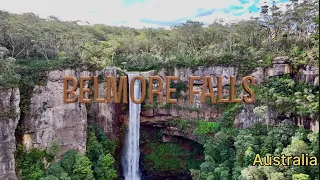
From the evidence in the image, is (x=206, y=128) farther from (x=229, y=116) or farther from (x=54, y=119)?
(x=54, y=119)

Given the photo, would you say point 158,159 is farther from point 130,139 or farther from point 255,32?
point 255,32

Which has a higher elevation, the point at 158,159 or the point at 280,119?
the point at 280,119

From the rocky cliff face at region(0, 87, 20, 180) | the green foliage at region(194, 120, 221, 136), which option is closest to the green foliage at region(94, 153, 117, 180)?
the rocky cliff face at region(0, 87, 20, 180)

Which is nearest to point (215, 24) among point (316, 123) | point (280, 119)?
point (280, 119)

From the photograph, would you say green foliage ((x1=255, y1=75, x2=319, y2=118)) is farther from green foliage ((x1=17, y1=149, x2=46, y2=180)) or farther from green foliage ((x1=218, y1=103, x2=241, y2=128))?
green foliage ((x1=17, y1=149, x2=46, y2=180))

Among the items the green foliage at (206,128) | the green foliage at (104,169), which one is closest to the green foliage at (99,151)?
the green foliage at (104,169)

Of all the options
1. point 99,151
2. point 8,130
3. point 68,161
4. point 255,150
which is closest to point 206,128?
point 255,150
